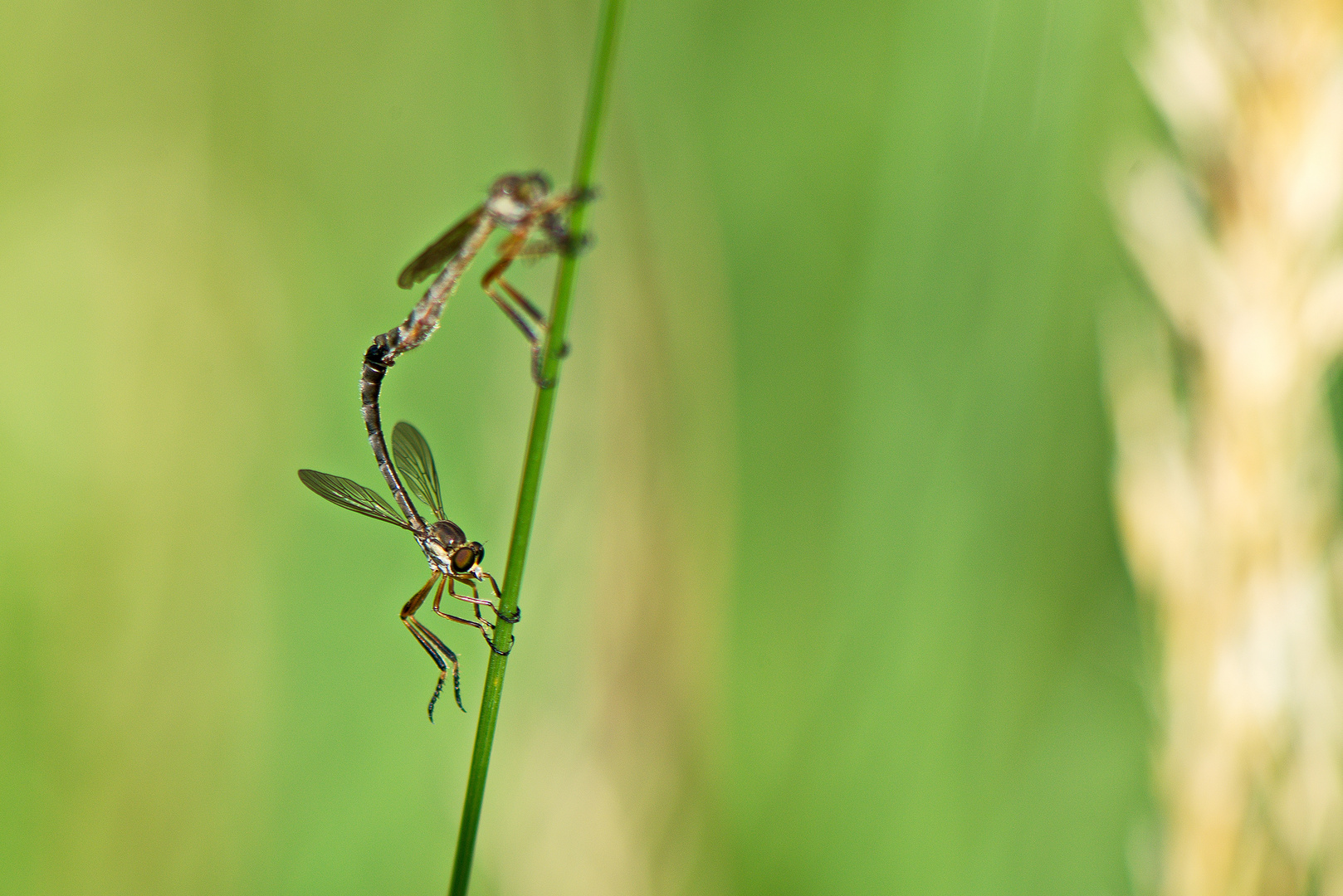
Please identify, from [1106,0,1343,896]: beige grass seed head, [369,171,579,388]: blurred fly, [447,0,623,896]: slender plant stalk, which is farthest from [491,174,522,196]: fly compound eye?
[1106,0,1343,896]: beige grass seed head

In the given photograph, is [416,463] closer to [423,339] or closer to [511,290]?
[423,339]

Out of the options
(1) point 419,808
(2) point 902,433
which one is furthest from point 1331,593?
(1) point 419,808

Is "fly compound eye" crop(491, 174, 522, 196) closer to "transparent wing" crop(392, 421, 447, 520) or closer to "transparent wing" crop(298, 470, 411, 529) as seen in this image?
"transparent wing" crop(392, 421, 447, 520)

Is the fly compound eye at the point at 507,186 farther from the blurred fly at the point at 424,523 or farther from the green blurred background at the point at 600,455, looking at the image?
the green blurred background at the point at 600,455

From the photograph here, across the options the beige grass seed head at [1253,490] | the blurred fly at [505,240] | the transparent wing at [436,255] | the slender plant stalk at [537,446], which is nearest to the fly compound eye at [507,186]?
the blurred fly at [505,240]

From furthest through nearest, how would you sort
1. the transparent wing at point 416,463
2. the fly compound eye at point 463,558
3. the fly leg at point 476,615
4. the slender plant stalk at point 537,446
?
the transparent wing at point 416,463, the fly compound eye at point 463,558, the fly leg at point 476,615, the slender plant stalk at point 537,446

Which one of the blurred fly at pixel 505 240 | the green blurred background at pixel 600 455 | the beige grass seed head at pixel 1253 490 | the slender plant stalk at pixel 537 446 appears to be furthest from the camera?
the green blurred background at pixel 600 455

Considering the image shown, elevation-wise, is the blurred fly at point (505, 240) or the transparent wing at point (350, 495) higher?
the blurred fly at point (505, 240)
